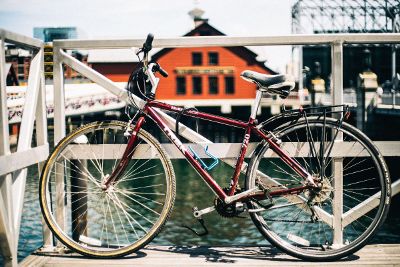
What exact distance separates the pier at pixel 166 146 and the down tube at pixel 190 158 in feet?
0.41

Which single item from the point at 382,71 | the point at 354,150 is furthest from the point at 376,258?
the point at 382,71

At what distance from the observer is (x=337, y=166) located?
3.59m

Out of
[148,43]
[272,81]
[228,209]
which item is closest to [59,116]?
[148,43]

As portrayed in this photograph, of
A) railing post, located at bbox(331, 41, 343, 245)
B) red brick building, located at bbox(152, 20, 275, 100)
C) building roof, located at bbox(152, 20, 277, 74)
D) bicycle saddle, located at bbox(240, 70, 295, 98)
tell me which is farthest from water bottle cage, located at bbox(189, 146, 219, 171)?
red brick building, located at bbox(152, 20, 275, 100)

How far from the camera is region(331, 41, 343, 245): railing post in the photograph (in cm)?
359

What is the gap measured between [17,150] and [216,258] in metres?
1.44

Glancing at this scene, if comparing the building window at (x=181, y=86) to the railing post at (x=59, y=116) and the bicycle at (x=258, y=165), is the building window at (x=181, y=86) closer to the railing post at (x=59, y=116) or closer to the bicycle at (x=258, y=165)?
the railing post at (x=59, y=116)

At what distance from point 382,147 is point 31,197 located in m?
14.0

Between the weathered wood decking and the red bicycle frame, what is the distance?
43cm

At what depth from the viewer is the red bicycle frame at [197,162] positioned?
332cm

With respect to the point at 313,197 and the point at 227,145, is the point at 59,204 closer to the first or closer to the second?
the point at 227,145

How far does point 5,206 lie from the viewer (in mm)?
3117

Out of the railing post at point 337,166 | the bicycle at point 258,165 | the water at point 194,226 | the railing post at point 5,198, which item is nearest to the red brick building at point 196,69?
the water at point 194,226

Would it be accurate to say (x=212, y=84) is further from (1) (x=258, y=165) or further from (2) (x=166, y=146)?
(1) (x=258, y=165)
